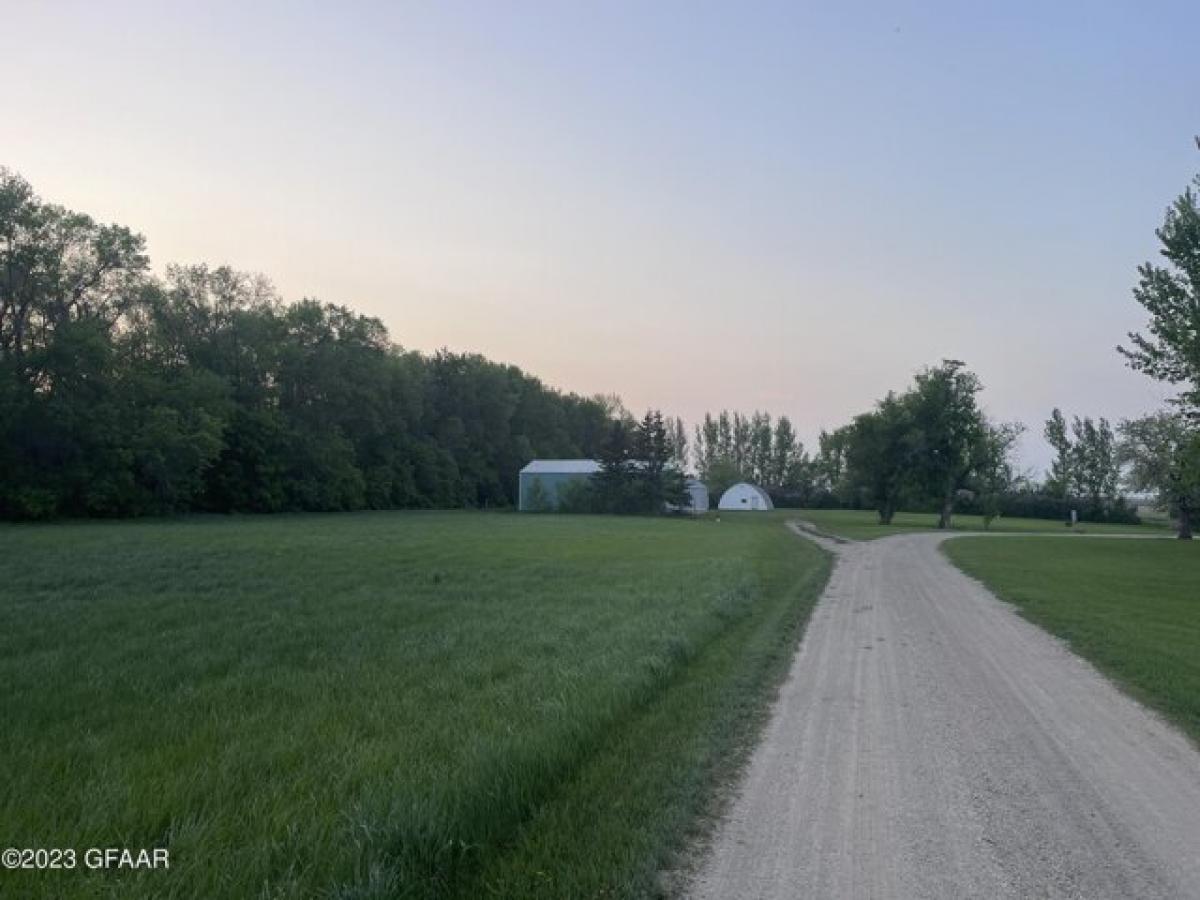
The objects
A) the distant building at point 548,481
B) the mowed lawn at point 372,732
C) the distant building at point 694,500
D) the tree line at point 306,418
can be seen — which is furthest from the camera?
the distant building at point 548,481

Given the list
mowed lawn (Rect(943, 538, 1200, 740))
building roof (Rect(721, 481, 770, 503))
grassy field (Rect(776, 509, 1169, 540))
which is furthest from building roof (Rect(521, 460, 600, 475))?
mowed lawn (Rect(943, 538, 1200, 740))

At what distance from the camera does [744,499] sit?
105 metres

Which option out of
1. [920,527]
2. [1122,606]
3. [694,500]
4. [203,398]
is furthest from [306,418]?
[1122,606]

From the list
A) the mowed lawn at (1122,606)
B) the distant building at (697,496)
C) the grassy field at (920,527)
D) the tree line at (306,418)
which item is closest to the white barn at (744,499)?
the distant building at (697,496)

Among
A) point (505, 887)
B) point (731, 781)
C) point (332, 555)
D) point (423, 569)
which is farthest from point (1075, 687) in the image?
point (332, 555)

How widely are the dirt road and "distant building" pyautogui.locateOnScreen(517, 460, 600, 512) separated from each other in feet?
236

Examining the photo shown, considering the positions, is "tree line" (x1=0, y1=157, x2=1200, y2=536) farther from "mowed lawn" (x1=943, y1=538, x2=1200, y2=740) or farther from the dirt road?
the dirt road

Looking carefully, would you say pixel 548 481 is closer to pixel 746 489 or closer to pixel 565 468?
pixel 565 468

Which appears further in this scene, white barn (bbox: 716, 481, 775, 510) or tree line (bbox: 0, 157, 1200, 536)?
white barn (bbox: 716, 481, 775, 510)

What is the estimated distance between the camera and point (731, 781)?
218 inches

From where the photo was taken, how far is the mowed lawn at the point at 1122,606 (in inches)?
350

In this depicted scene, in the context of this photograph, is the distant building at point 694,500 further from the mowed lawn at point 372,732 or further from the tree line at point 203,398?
the mowed lawn at point 372,732

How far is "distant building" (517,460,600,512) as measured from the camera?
3223 inches

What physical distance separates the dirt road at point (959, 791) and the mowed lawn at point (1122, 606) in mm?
493
